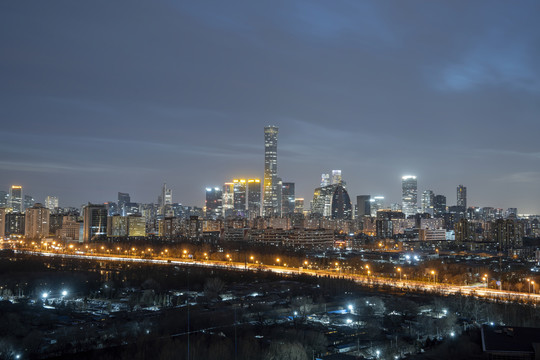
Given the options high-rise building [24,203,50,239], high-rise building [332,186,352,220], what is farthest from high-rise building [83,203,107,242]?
high-rise building [332,186,352,220]

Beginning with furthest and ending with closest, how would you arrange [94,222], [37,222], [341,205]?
1. [341,205]
2. [37,222]
3. [94,222]

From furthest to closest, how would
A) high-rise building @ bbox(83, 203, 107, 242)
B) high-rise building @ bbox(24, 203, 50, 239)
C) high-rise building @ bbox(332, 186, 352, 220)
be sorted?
high-rise building @ bbox(332, 186, 352, 220) < high-rise building @ bbox(24, 203, 50, 239) < high-rise building @ bbox(83, 203, 107, 242)

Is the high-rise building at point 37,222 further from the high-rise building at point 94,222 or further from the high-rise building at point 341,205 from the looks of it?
the high-rise building at point 341,205

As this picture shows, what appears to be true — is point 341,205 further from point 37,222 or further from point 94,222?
point 37,222

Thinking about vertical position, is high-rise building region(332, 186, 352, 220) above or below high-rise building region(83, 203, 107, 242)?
above

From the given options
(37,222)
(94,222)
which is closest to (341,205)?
(94,222)

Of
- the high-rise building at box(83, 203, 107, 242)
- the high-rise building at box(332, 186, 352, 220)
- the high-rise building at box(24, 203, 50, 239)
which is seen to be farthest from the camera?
the high-rise building at box(332, 186, 352, 220)

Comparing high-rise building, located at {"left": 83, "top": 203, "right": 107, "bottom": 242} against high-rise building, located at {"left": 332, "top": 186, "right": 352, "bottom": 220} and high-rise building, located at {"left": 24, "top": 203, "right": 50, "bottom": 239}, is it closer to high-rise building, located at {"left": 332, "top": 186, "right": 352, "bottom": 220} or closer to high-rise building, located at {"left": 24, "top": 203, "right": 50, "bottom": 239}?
high-rise building, located at {"left": 24, "top": 203, "right": 50, "bottom": 239}

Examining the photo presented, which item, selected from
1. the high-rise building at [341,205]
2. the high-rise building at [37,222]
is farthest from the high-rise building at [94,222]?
the high-rise building at [341,205]
